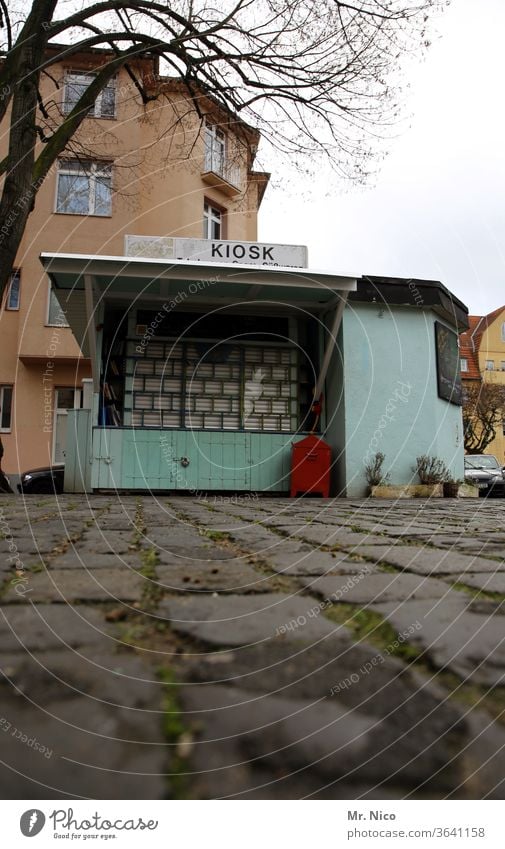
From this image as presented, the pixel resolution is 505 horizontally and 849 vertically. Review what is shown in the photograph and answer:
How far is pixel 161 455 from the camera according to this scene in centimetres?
960

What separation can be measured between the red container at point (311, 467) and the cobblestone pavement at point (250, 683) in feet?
24.5

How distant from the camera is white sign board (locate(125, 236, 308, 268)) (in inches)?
349

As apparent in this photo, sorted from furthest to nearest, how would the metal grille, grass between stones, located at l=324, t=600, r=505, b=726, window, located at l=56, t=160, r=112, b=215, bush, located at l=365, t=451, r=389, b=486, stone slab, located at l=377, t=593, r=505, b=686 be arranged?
window, located at l=56, t=160, r=112, b=215 → the metal grille → bush, located at l=365, t=451, r=389, b=486 → stone slab, located at l=377, t=593, r=505, b=686 → grass between stones, located at l=324, t=600, r=505, b=726

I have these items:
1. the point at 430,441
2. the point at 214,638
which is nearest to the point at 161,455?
the point at 430,441

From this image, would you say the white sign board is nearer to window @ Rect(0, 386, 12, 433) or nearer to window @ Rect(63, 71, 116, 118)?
window @ Rect(63, 71, 116, 118)

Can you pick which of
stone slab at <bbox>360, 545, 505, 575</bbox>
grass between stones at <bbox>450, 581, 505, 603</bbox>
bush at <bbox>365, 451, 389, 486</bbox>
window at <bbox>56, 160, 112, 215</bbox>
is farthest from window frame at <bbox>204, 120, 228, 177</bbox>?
grass between stones at <bbox>450, 581, 505, 603</bbox>

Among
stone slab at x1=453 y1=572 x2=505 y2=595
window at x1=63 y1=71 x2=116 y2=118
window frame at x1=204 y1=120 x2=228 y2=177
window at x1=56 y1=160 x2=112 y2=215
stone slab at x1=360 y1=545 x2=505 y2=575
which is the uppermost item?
window at x1=63 y1=71 x2=116 y2=118

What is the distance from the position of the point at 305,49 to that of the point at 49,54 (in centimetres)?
1051

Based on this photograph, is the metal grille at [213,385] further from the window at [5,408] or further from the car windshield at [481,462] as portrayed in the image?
the window at [5,408]

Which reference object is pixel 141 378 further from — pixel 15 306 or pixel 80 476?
pixel 15 306

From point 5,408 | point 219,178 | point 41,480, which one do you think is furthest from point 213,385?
point 5,408

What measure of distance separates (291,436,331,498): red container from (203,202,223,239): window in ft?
31.7

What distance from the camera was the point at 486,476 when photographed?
14633 millimetres

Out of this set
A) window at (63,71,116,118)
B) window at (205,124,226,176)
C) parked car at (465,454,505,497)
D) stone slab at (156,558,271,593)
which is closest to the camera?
stone slab at (156,558,271,593)
